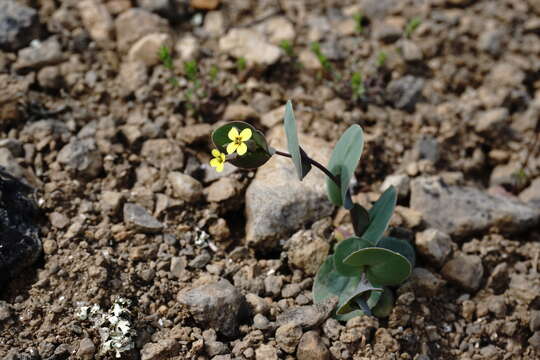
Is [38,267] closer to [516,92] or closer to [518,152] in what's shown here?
[518,152]

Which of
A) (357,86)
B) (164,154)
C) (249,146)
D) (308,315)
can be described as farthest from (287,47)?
(308,315)

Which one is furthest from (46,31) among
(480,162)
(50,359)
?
(480,162)

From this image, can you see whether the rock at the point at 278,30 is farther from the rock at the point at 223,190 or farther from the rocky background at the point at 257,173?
the rock at the point at 223,190

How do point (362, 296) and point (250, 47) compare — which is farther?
point (250, 47)

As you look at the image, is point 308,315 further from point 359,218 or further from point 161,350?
point 161,350

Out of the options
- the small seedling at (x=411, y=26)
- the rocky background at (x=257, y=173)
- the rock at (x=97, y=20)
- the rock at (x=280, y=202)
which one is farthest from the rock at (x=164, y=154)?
the small seedling at (x=411, y=26)

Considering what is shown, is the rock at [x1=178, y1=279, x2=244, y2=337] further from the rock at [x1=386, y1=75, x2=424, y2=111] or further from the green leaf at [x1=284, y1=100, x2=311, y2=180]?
the rock at [x1=386, y1=75, x2=424, y2=111]

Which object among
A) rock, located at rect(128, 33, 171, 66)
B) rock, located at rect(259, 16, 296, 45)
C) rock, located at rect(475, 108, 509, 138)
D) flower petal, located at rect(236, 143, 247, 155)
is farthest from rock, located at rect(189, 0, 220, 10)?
rock, located at rect(475, 108, 509, 138)
